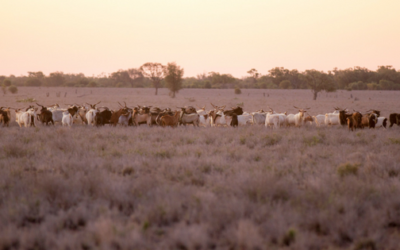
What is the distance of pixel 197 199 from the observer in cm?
528

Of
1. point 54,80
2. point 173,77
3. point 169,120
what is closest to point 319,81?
point 173,77

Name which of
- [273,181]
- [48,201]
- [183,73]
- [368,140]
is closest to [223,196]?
[273,181]

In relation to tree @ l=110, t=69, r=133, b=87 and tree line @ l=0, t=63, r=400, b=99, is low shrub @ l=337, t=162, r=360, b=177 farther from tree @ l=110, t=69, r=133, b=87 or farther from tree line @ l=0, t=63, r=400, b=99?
tree @ l=110, t=69, r=133, b=87

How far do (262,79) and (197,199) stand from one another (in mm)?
112086

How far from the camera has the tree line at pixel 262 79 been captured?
50.3 m

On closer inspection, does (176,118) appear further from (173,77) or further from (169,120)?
(173,77)

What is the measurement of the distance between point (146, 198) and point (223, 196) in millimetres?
1435

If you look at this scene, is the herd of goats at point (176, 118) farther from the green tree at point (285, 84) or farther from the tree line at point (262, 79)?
the green tree at point (285, 84)

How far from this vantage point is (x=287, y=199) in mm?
5516

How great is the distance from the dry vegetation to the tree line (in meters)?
44.1

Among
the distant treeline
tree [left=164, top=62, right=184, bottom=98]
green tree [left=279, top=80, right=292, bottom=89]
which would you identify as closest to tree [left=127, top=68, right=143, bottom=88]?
the distant treeline

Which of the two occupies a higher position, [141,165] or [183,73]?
[183,73]

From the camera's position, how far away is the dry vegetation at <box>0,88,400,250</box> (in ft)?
13.3

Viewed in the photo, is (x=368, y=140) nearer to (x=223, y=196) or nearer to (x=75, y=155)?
(x=223, y=196)
